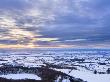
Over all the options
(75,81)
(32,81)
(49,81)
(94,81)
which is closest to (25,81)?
(32,81)

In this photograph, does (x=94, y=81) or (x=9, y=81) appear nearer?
(x=94, y=81)

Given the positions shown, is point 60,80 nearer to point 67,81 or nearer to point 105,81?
point 67,81

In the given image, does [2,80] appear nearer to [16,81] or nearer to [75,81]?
[16,81]

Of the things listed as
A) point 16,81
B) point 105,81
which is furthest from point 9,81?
point 105,81

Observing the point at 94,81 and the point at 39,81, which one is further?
the point at 39,81

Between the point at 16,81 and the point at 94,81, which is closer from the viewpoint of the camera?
the point at 94,81

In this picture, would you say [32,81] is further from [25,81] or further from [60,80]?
[60,80]

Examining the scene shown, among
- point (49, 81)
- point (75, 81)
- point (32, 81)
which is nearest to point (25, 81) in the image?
point (32, 81)
